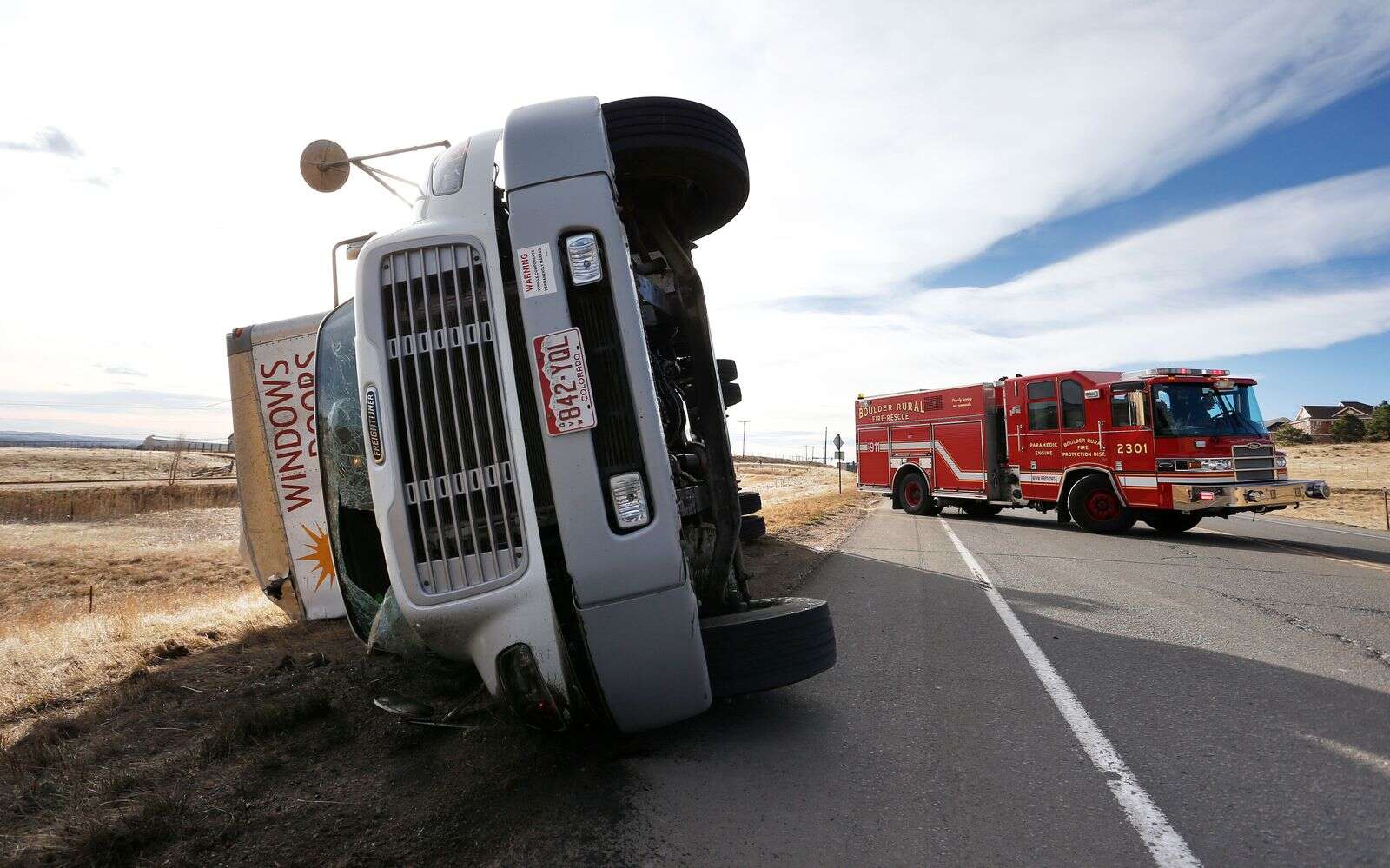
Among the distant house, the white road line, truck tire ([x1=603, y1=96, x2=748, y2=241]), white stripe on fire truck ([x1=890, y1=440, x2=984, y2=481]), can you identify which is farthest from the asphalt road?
the distant house

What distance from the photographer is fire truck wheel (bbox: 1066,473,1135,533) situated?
12.7m

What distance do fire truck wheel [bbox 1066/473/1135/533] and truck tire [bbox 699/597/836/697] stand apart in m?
11.2

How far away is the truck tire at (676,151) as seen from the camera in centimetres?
357

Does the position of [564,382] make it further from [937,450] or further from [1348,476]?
[1348,476]

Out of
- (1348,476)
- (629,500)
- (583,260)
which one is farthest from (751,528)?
(1348,476)

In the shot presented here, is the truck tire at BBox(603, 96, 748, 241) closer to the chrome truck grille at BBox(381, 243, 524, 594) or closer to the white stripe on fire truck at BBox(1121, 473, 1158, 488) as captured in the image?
the chrome truck grille at BBox(381, 243, 524, 594)

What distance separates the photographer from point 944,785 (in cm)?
296

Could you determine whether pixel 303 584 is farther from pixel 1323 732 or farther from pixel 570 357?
pixel 1323 732

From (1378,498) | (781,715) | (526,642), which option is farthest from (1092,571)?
(1378,498)

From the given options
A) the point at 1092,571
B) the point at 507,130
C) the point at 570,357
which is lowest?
the point at 1092,571

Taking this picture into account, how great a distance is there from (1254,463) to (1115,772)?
11.3 metres

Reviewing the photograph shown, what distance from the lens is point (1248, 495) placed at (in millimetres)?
11289

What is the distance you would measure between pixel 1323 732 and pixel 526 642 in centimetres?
366

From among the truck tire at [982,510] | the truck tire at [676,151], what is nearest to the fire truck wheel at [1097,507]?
the truck tire at [982,510]
